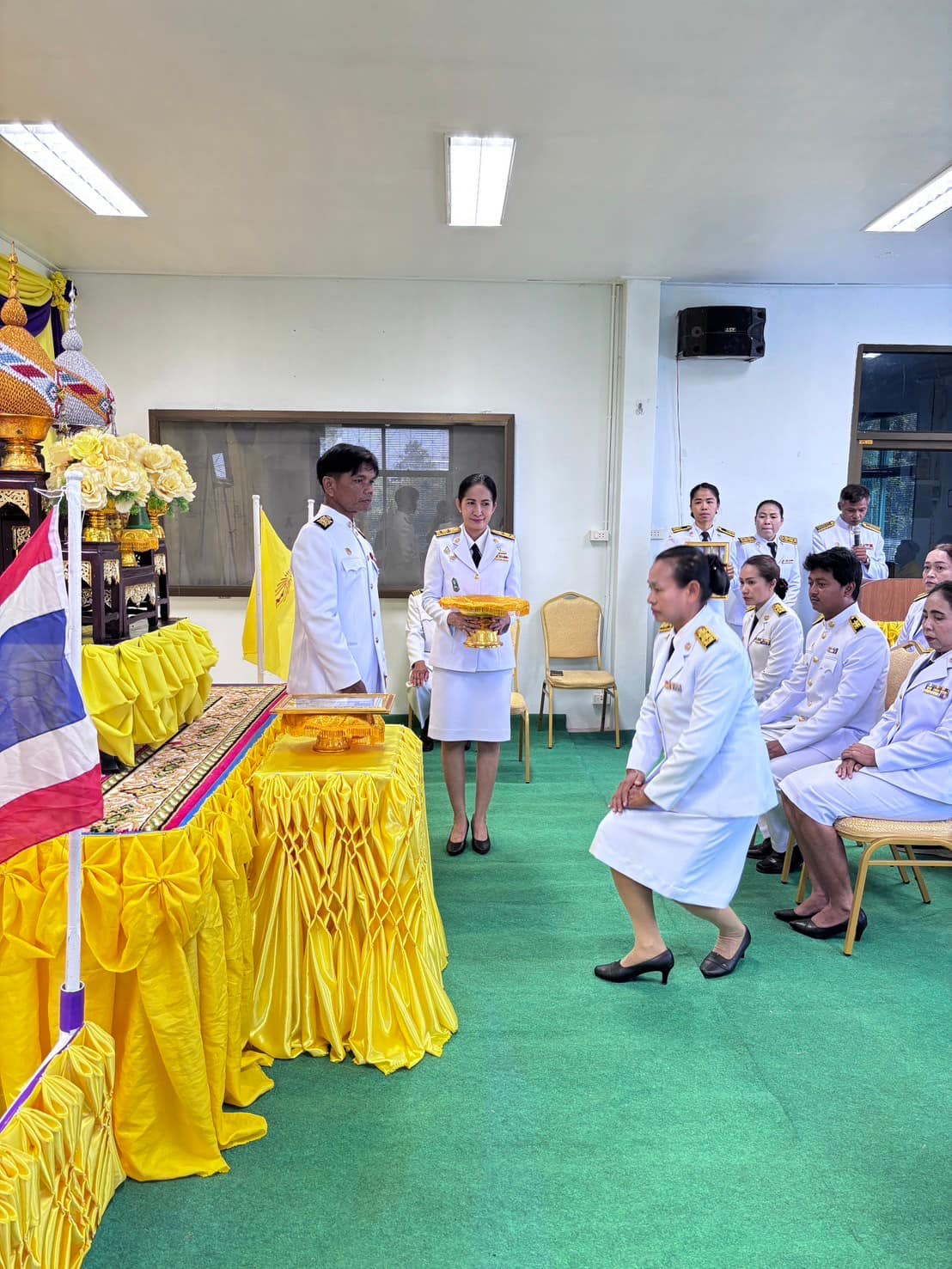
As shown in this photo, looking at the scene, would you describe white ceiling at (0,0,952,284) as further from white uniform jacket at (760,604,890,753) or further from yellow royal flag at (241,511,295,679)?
white uniform jacket at (760,604,890,753)

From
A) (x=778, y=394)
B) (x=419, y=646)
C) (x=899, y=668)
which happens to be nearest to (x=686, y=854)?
(x=899, y=668)

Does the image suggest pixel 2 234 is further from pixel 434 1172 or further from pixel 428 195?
pixel 434 1172

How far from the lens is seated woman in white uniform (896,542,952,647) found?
13.4ft

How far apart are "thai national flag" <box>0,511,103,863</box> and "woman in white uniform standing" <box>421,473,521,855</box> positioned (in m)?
2.38

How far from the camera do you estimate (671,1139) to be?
2.09 m

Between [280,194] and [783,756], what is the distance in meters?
3.60

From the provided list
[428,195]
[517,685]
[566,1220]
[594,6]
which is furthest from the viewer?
[517,685]

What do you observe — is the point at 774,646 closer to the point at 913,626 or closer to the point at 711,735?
the point at 913,626

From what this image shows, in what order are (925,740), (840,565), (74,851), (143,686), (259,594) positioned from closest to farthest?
1. (74,851)
2. (143,686)
3. (925,740)
4. (840,565)
5. (259,594)

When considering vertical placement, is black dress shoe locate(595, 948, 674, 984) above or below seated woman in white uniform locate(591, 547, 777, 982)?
below

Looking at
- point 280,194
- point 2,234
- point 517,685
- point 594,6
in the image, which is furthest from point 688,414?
point 2,234

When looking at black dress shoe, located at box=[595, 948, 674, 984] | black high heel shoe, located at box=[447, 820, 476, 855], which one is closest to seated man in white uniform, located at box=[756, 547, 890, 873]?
black dress shoe, located at box=[595, 948, 674, 984]

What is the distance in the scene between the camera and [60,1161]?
1400mm

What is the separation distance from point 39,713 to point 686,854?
189 centimetres
